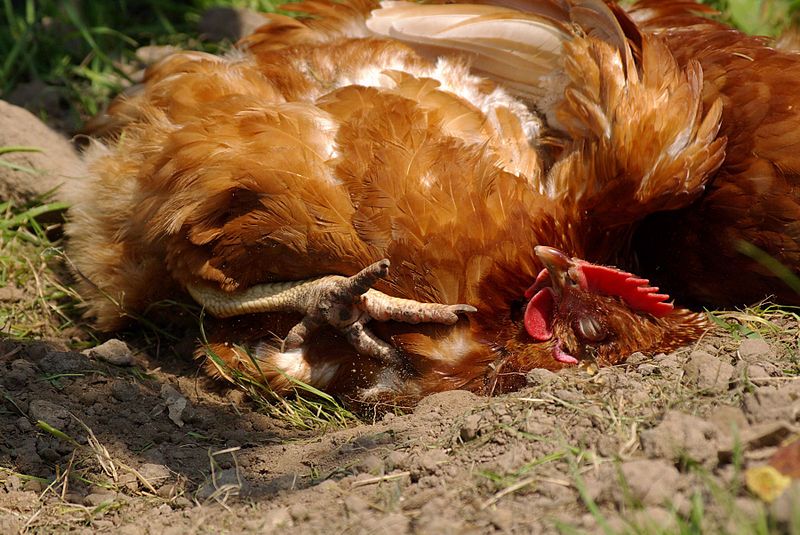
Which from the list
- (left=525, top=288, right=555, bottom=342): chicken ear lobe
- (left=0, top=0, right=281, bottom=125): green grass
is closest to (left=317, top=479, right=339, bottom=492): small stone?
(left=525, top=288, right=555, bottom=342): chicken ear lobe

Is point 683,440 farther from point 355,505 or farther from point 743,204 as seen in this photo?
point 743,204

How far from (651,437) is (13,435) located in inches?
85.0

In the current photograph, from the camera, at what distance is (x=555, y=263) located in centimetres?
314

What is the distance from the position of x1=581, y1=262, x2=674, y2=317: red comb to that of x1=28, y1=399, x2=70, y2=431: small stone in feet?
6.29

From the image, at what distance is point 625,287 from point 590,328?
0.19 m

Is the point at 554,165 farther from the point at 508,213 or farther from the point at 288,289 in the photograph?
the point at 288,289

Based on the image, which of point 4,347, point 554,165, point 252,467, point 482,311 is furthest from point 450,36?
point 4,347

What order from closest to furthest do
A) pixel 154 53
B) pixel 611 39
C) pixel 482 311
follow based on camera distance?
pixel 482 311, pixel 611 39, pixel 154 53

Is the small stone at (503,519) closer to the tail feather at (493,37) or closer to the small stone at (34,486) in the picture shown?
the small stone at (34,486)

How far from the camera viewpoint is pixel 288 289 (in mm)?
3457

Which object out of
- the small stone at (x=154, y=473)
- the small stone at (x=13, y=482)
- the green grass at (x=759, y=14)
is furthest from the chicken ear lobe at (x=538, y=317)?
the green grass at (x=759, y=14)

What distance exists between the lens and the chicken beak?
3135 millimetres

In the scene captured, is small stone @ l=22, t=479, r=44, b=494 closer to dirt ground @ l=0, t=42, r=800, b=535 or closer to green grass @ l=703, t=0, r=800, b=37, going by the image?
dirt ground @ l=0, t=42, r=800, b=535

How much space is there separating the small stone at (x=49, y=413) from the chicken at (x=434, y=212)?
642 mm
